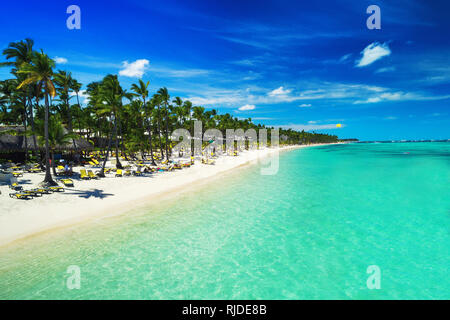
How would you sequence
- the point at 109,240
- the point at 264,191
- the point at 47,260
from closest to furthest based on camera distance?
the point at 47,260 → the point at 109,240 → the point at 264,191

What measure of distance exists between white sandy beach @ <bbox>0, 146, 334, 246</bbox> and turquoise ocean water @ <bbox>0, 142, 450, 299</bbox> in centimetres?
103

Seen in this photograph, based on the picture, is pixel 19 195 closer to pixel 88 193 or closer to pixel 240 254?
pixel 88 193

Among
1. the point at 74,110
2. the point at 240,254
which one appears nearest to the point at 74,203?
the point at 240,254

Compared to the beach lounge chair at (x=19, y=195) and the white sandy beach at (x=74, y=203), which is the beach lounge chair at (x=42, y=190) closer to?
the white sandy beach at (x=74, y=203)

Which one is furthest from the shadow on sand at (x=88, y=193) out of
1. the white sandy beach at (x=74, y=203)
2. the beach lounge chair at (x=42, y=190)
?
the beach lounge chair at (x=42, y=190)

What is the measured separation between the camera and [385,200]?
19.3 m

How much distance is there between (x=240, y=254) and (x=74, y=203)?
37.4 ft

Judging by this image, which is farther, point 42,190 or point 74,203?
point 42,190

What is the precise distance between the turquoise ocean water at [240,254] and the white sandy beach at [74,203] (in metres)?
1.03

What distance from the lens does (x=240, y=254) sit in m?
9.95

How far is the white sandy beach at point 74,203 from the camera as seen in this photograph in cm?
1133
